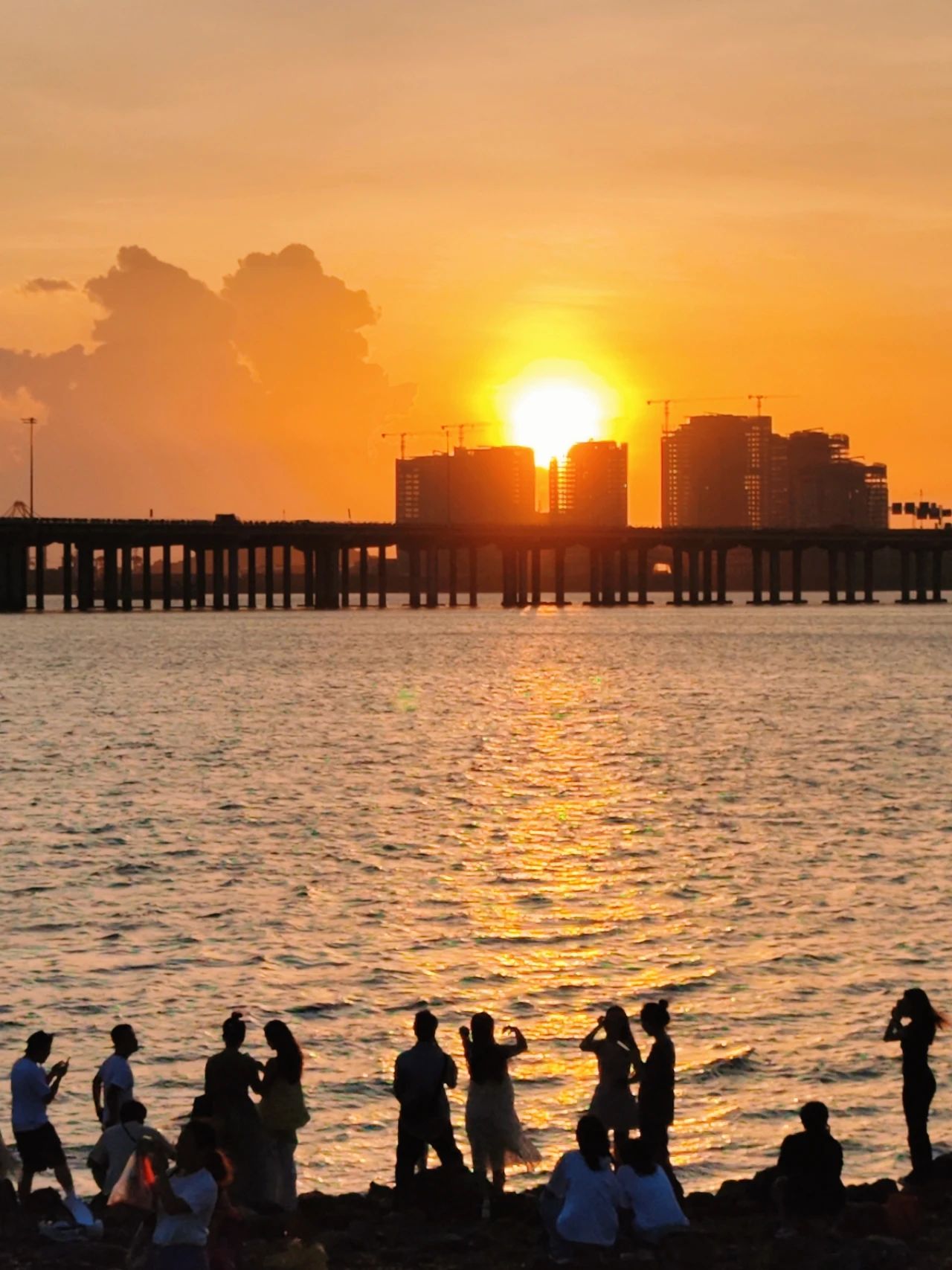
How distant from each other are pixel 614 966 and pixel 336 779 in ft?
122

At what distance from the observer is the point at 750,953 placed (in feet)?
119

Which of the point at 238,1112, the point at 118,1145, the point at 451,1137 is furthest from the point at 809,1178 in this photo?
the point at 118,1145

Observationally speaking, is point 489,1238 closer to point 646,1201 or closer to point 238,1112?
point 646,1201

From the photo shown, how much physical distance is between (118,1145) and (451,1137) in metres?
3.15

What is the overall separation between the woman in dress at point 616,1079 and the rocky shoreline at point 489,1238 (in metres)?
1.13

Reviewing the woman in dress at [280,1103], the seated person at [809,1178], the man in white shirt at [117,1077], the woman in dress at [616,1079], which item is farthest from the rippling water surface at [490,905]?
the man in white shirt at [117,1077]

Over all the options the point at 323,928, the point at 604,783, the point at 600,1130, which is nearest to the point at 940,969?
the point at 323,928

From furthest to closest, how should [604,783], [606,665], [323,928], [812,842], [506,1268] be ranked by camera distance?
[606,665] → [604,783] → [812,842] → [323,928] → [506,1268]

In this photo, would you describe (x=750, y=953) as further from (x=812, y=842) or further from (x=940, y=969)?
(x=812, y=842)

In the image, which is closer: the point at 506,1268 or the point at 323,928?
the point at 506,1268

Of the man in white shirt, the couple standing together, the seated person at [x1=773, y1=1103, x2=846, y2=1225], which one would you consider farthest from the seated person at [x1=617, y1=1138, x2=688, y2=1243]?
the man in white shirt

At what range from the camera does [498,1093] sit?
1922 cm

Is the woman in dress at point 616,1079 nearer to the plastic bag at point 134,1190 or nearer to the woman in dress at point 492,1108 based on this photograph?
the woman in dress at point 492,1108

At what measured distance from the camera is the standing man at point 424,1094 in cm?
1912
